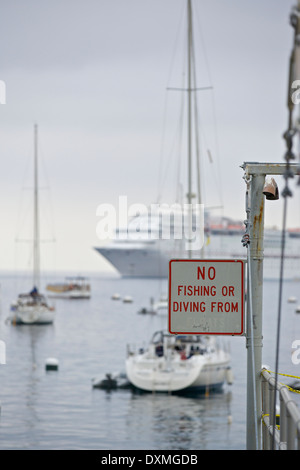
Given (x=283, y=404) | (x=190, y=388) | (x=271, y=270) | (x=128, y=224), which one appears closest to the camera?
(x=283, y=404)

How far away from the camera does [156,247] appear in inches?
6417

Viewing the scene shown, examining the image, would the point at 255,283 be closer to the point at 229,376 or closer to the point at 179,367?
the point at 179,367

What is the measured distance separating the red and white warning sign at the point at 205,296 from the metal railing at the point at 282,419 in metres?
0.69

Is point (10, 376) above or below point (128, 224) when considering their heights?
below

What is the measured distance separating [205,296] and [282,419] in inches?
72.9

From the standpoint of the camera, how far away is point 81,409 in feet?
111

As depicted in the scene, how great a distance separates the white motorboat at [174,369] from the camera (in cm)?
3634

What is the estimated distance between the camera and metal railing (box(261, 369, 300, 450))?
6348mm

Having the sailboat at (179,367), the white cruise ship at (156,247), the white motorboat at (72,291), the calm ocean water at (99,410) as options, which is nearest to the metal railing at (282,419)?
the calm ocean water at (99,410)

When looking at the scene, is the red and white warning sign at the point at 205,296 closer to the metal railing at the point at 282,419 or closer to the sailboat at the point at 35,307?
the metal railing at the point at 282,419

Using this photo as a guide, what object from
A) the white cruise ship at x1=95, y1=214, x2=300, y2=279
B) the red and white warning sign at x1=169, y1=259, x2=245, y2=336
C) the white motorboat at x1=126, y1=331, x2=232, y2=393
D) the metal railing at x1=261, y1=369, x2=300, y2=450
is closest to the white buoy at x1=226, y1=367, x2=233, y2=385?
the white motorboat at x1=126, y1=331, x2=232, y2=393
